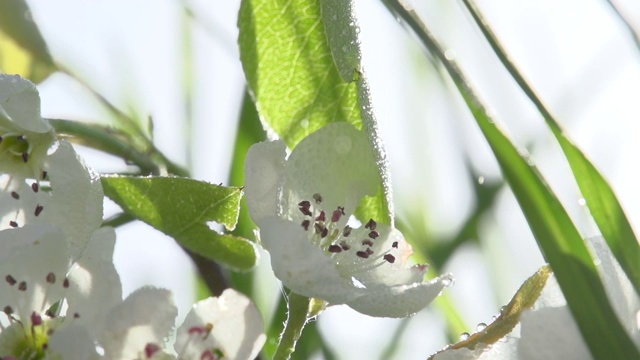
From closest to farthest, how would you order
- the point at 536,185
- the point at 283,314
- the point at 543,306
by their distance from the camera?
the point at 536,185 → the point at 543,306 → the point at 283,314

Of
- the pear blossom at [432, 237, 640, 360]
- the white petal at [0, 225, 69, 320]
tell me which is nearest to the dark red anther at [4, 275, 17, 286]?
the white petal at [0, 225, 69, 320]

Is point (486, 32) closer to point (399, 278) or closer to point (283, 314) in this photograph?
point (399, 278)

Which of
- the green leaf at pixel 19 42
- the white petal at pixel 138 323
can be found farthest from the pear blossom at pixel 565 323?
the green leaf at pixel 19 42

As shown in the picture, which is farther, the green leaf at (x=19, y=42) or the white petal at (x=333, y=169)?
the green leaf at (x=19, y=42)

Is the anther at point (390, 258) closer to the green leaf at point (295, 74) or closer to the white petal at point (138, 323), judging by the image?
the green leaf at point (295, 74)

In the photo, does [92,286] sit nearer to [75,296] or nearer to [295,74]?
[75,296]

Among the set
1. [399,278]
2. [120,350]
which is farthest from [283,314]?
[120,350]

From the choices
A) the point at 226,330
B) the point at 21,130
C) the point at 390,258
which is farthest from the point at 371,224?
the point at 21,130
